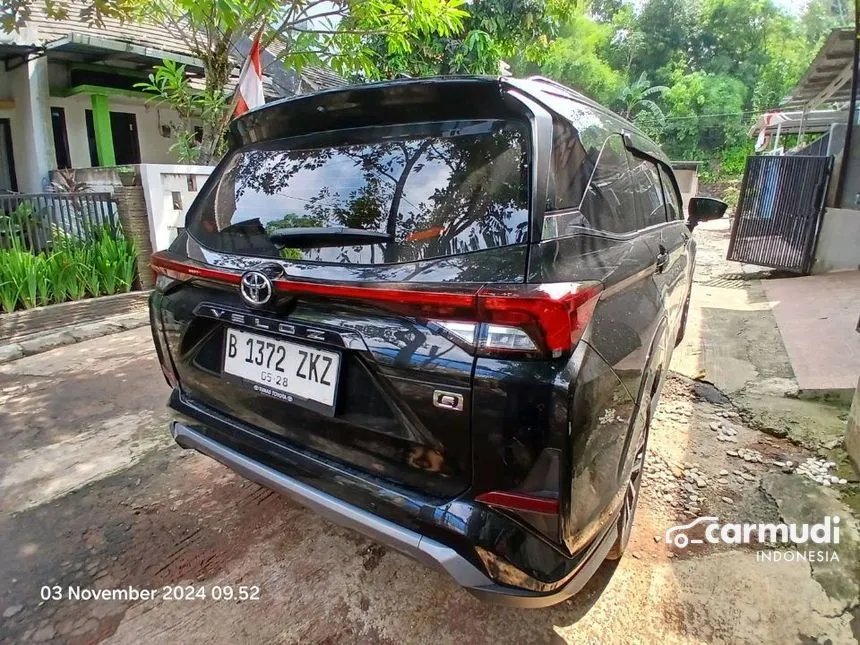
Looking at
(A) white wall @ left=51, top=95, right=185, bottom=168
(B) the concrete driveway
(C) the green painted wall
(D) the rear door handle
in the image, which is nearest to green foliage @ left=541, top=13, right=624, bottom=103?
(A) white wall @ left=51, top=95, right=185, bottom=168

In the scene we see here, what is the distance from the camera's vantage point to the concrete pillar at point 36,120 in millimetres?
8867

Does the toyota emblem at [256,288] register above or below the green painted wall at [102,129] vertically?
below

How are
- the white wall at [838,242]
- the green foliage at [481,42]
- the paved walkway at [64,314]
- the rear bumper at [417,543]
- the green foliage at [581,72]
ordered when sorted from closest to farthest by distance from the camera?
1. the rear bumper at [417,543]
2. the paved walkway at [64,314]
3. the white wall at [838,242]
4. the green foliage at [481,42]
5. the green foliage at [581,72]

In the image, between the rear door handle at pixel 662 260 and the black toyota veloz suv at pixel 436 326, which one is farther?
the rear door handle at pixel 662 260

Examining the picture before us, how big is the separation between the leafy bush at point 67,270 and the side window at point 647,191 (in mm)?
5220

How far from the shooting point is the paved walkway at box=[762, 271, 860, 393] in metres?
3.47


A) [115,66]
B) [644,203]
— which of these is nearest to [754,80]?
[115,66]

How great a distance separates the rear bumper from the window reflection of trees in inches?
28.1

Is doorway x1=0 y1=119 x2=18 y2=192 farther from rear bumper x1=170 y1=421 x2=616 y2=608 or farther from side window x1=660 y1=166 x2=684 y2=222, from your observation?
side window x1=660 y1=166 x2=684 y2=222

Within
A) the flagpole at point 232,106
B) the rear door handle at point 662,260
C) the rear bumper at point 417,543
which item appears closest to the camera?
the rear bumper at point 417,543

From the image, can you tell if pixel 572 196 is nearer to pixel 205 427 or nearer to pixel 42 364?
pixel 205 427

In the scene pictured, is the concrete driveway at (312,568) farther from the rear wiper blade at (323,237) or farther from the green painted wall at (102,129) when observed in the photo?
the green painted wall at (102,129)

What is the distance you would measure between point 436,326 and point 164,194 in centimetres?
551

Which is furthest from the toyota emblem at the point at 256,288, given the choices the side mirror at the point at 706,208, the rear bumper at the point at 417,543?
the side mirror at the point at 706,208
